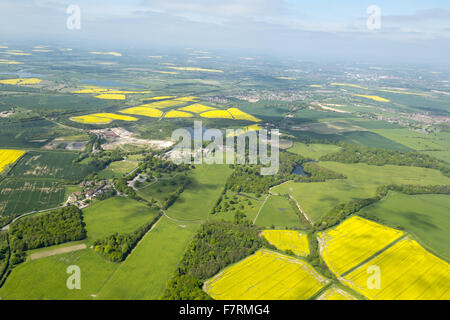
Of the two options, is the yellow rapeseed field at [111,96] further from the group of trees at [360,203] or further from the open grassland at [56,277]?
the group of trees at [360,203]

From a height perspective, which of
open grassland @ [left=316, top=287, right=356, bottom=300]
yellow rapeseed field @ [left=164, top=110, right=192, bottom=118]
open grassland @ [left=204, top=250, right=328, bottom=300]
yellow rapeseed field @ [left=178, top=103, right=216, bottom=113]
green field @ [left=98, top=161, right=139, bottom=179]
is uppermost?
yellow rapeseed field @ [left=178, top=103, right=216, bottom=113]

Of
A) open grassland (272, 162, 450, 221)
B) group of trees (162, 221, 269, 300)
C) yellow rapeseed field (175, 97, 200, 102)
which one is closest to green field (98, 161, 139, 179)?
group of trees (162, 221, 269, 300)

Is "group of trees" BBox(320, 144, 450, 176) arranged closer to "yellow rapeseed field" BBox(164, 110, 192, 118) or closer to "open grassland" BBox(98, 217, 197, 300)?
"open grassland" BBox(98, 217, 197, 300)

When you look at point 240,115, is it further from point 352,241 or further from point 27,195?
point 27,195

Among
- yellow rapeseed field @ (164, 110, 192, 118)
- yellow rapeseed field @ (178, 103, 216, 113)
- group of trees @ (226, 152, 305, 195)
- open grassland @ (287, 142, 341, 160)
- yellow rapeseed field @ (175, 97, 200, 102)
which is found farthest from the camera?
yellow rapeseed field @ (175, 97, 200, 102)

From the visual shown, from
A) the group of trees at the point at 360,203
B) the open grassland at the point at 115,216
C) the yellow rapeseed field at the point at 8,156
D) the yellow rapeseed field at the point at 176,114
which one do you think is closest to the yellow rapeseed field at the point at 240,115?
the yellow rapeseed field at the point at 176,114

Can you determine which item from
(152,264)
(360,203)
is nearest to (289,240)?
(360,203)
